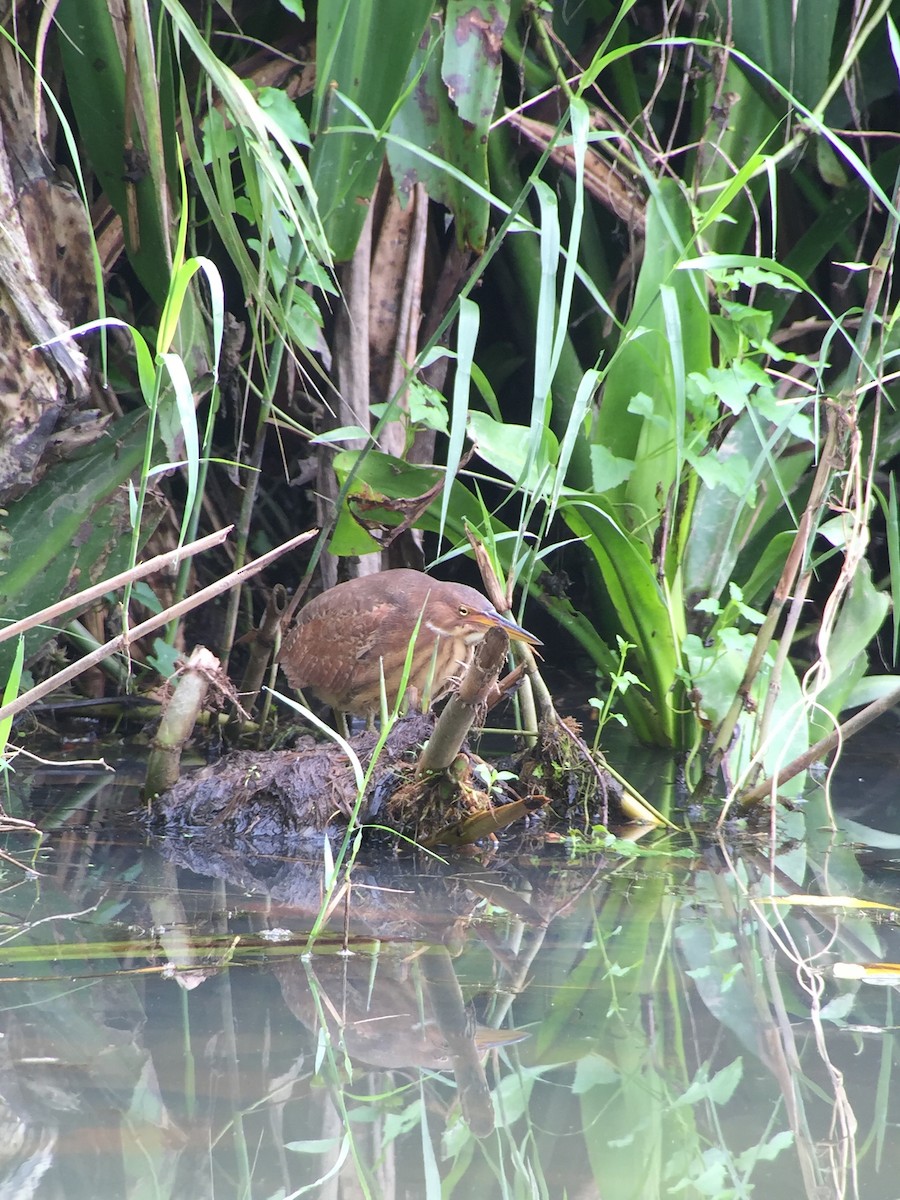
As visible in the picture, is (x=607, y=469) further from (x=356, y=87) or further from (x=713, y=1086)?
(x=713, y=1086)

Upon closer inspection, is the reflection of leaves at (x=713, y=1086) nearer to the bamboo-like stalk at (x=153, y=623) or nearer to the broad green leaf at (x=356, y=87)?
the bamboo-like stalk at (x=153, y=623)

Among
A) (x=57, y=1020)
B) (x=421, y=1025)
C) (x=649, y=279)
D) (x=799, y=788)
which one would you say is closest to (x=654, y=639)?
(x=799, y=788)

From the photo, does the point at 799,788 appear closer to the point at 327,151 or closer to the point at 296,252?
the point at 296,252

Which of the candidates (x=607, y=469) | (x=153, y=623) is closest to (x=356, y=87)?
(x=607, y=469)

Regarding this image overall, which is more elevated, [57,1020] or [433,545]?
[57,1020]

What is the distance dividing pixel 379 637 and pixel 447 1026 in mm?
2056

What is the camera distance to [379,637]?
398 cm

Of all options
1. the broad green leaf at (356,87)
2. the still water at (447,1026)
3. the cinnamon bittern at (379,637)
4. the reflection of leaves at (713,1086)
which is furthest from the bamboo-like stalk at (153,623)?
the cinnamon bittern at (379,637)

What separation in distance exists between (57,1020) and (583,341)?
11.8 ft

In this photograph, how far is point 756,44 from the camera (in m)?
4.12

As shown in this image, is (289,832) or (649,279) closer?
(289,832)

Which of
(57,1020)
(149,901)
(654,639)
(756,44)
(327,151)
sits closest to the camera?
(57,1020)

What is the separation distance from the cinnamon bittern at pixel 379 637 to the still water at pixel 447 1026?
111 cm

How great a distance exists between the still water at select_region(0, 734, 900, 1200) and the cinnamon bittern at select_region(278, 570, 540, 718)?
43.5 inches
